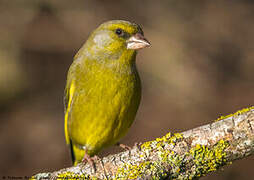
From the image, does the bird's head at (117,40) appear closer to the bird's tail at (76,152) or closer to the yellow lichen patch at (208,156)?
the bird's tail at (76,152)

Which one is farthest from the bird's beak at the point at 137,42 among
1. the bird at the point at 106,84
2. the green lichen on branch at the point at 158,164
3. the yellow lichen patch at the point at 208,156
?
the yellow lichen patch at the point at 208,156

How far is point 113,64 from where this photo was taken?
3.92 m

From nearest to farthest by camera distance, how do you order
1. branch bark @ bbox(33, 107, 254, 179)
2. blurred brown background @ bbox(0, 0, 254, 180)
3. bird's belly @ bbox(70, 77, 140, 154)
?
branch bark @ bbox(33, 107, 254, 179) → bird's belly @ bbox(70, 77, 140, 154) → blurred brown background @ bbox(0, 0, 254, 180)

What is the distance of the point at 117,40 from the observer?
13.0 feet

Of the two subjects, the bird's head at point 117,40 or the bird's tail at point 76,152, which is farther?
the bird's tail at point 76,152

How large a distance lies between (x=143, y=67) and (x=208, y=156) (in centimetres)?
586

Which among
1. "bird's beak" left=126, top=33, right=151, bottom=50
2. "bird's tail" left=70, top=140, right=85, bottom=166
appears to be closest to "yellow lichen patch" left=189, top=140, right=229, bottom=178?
"bird's beak" left=126, top=33, right=151, bottom=50

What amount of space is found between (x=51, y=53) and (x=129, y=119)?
5.25 meters

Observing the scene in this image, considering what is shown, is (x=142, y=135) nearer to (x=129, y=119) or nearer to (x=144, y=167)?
(x=129, y=119)

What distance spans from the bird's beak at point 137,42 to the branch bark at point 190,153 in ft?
3.94

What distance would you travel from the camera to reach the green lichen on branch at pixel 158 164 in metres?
2.93

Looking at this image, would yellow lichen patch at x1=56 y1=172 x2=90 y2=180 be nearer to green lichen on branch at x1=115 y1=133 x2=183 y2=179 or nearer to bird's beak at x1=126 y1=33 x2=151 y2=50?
green lichen on branch at x1=115 y1=133 x2=183 y2=179

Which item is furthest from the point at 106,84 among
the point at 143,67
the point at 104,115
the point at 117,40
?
the point at 143,67

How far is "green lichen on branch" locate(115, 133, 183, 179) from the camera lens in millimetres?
2926
